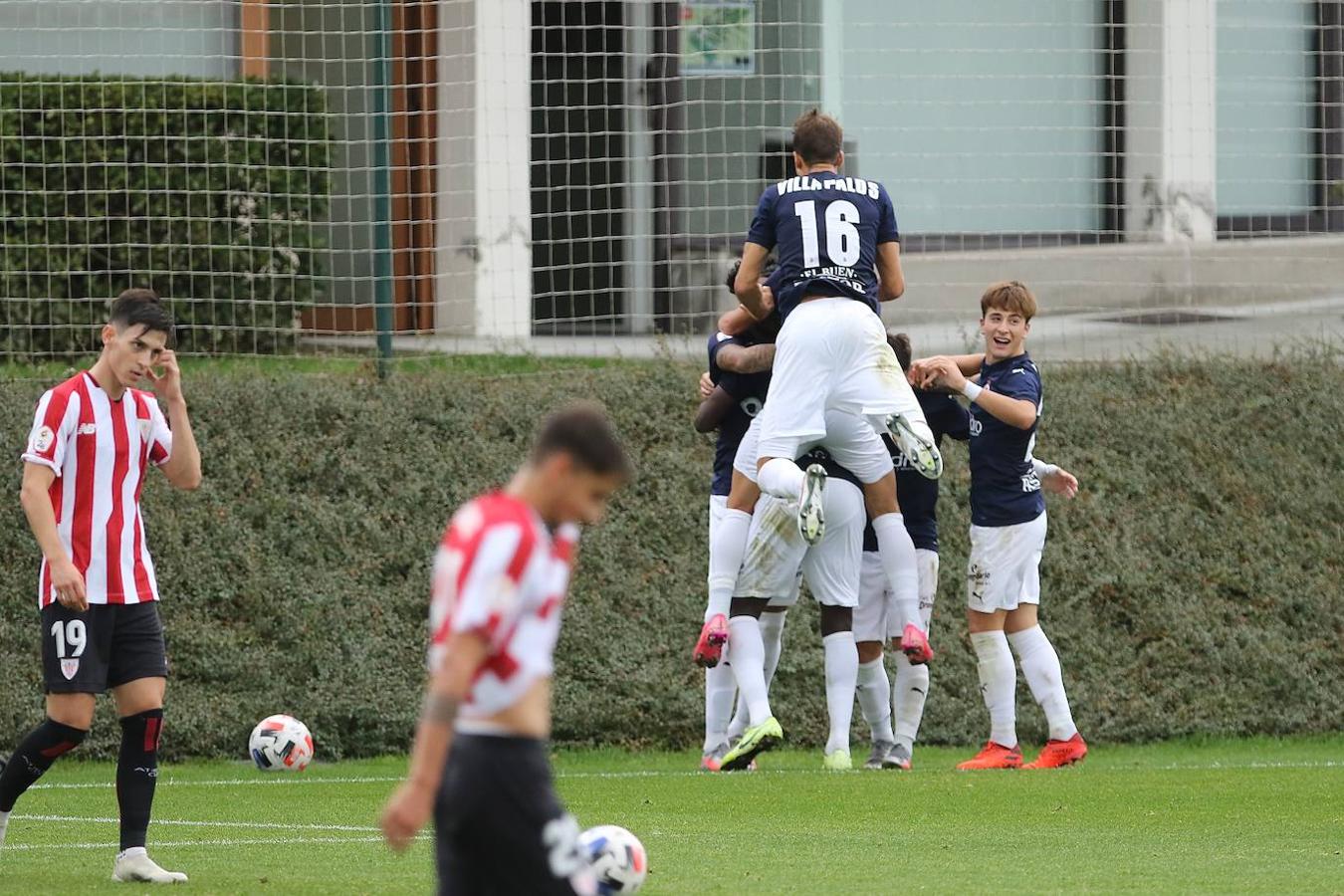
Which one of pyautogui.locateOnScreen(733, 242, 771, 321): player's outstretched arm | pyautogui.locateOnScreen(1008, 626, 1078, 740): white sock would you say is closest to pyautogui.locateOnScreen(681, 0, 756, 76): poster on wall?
pyautogui.locateOnScreen(733, 242, 771, 321): player's outstretched arm

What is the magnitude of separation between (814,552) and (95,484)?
432 centimetres

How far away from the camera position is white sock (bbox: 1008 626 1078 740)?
422 inches

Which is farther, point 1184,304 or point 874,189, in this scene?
point 1184,304

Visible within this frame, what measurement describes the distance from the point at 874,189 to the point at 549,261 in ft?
20.3

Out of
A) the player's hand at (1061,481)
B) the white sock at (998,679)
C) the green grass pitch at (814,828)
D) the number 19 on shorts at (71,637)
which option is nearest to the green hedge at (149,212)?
the green grass pitch at (814,828)

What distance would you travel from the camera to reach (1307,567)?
1422 cm

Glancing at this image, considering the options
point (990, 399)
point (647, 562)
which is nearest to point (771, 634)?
point (990, 399)

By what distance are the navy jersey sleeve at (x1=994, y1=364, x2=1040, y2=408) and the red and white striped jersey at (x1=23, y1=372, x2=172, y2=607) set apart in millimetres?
4772

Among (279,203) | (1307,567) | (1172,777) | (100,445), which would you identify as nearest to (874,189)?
(1172,777)

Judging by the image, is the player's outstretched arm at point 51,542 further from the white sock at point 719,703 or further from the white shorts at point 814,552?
the white sock at point 719,703

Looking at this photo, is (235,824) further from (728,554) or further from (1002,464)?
(1002,464)

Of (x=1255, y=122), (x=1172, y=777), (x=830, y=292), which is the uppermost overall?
(x=1255, y=122)

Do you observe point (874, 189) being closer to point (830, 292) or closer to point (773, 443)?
point (830, 292)

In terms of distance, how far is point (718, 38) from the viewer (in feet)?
56.0
